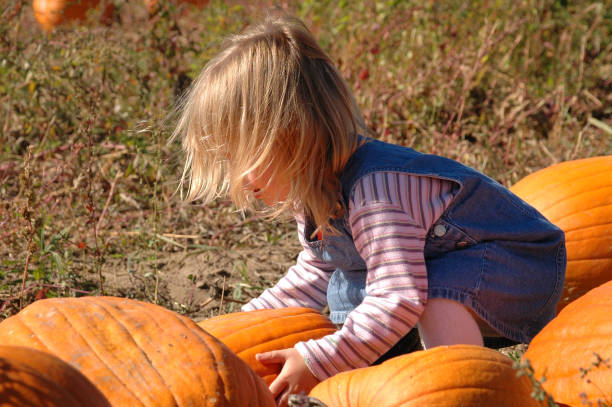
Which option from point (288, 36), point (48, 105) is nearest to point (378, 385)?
point (288, 36)

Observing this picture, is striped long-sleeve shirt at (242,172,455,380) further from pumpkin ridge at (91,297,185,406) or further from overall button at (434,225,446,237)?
pumpkin ridge at (91,297,185,406)

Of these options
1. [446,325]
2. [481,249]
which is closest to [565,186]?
[481,249]

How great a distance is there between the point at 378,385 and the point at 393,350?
0.79 metres

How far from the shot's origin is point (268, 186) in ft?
7.50

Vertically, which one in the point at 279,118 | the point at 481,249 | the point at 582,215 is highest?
the point at 279,118

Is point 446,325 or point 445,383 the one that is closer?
point 445,383

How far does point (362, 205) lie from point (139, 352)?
0.86m

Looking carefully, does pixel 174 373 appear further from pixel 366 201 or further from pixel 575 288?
pixel 575 288

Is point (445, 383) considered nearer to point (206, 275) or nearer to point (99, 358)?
point (99, 358)

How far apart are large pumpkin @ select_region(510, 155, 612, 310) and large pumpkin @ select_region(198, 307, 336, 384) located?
1018 mm

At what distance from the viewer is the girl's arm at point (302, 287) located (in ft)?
8.91

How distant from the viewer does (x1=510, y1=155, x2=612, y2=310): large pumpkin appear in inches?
109

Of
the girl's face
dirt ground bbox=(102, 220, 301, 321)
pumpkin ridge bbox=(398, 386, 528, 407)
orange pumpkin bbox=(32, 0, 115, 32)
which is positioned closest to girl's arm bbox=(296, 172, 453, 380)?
the girl's face

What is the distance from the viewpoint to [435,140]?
174 inches
